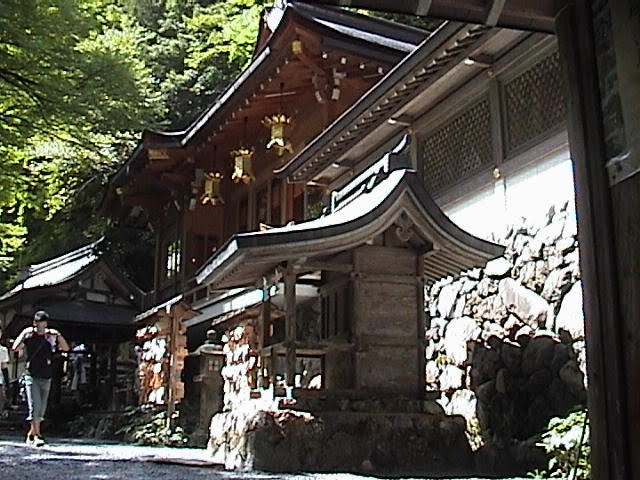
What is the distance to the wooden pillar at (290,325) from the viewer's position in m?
7.32

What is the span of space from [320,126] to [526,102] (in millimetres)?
5918

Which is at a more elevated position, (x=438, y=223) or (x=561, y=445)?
(x=438, y=223)

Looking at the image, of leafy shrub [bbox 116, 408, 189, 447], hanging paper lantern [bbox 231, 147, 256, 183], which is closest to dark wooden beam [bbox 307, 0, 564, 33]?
leafy shrub [bbox 116, 408, 189, 447]

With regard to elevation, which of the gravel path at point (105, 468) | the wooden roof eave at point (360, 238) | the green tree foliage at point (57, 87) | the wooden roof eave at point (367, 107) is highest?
the green tree foliage at point (57, 87)

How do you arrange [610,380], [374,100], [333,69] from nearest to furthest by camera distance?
1. [610,380]
2. [374,100]
3. [333,69]

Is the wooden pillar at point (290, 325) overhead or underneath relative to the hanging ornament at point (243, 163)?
underneath

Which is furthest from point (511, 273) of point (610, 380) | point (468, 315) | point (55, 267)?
point (55, 267)

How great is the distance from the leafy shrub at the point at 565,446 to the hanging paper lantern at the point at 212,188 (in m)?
10.6

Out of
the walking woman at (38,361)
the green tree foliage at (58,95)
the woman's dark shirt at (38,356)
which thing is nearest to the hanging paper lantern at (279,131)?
the green tree foliage at (58,95)

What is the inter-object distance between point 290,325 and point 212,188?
357 inches

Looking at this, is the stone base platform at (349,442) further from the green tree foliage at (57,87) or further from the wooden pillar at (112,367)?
the wooden pillar at (112,367)

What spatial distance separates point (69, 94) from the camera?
10555 millimetres

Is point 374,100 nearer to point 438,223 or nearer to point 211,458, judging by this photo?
point 438,223

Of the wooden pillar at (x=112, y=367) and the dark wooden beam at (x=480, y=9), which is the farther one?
the wooden pillar at (x=112, y=367)
